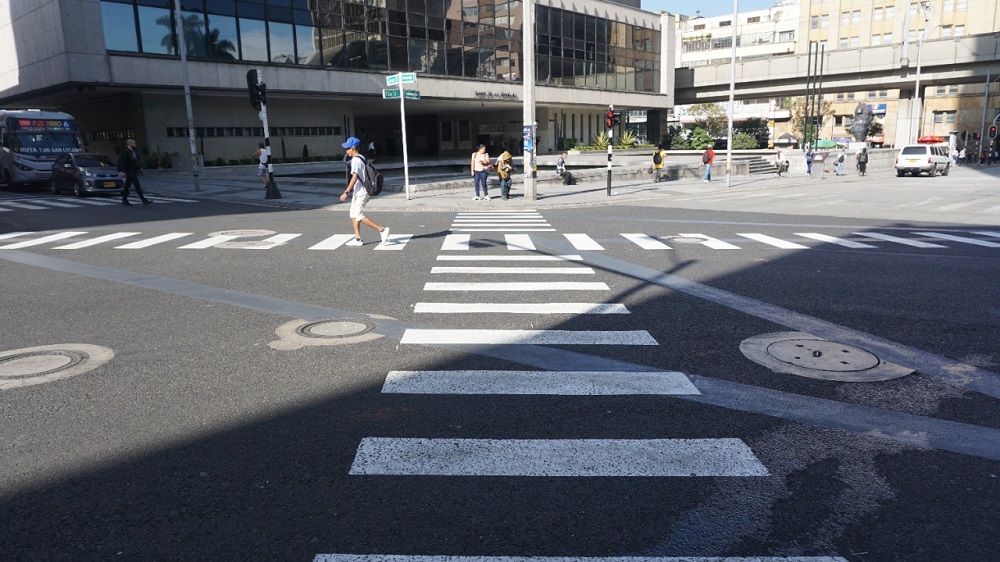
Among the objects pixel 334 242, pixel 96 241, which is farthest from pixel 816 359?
pixel 96 241

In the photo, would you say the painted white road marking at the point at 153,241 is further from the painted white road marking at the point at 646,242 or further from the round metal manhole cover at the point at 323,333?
the painted white road marking at the point at 646,242

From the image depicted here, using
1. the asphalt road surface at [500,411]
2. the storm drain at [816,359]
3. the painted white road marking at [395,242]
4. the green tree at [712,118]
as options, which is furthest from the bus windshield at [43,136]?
the green tree at [712,118]

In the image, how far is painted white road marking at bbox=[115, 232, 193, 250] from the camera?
14.1 meters

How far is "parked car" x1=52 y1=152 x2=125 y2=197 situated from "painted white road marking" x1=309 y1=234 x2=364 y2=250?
14872 millimetres

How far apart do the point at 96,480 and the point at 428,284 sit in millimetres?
6187

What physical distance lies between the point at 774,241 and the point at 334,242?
9.09 meters

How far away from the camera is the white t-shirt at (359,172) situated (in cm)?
1301

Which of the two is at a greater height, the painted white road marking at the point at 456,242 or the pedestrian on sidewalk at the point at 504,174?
the pedestrian on sidewalk at the point at 504,174

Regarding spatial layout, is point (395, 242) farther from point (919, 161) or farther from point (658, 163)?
point (919, 161)

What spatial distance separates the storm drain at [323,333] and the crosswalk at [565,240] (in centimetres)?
476

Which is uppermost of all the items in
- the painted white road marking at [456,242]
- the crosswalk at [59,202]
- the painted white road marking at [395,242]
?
the crosswalk at [59,202]

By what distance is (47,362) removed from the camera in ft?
21.9

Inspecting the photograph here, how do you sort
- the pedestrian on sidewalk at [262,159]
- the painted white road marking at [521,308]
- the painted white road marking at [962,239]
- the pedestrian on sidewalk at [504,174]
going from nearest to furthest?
the painted white road marking at [521,308], the painted white road marking at [962,239], the pedestrian on sidewalk at [504,174], the pedestrian on sidewalk at [262,159]

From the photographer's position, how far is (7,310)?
8.81 meters
